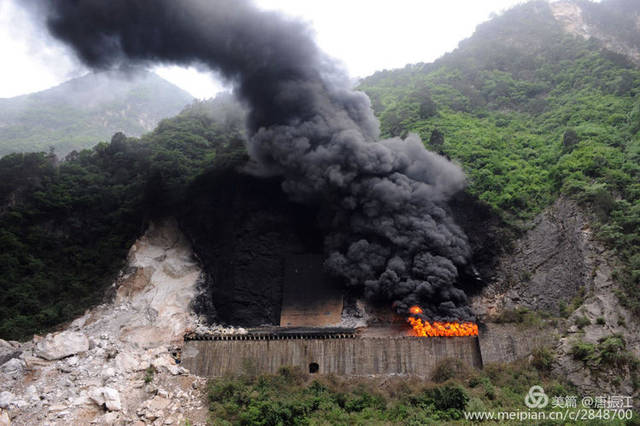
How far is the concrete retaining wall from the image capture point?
81.9ft

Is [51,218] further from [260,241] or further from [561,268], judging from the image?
[561,268]

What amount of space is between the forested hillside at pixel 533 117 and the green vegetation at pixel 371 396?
7.49 metres

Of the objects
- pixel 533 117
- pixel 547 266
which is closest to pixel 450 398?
pixel 547 266

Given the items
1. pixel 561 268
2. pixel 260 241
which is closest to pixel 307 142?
pixel 260 241

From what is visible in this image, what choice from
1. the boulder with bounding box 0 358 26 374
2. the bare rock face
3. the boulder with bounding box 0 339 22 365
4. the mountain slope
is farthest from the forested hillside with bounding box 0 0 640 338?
the mountain slope

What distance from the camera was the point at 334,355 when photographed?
25.5 m

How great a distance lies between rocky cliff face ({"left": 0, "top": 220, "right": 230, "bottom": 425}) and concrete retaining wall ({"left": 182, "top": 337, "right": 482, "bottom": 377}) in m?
1.37

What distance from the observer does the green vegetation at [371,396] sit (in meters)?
21.0

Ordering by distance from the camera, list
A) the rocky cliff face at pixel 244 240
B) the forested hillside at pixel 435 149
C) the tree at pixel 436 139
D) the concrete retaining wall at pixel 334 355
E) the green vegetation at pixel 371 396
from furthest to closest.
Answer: the tree at pixel 436 139 < the rocky cliff face at pixel 244 240 < the forested hillside at pixel 435 149 < the concrete retaining wall at pixel 334 355 < the green vegetation at pixel 371 396

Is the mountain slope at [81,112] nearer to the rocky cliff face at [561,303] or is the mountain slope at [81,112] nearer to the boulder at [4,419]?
the boulder at [4,419]

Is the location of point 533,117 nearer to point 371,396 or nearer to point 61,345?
point 371,396

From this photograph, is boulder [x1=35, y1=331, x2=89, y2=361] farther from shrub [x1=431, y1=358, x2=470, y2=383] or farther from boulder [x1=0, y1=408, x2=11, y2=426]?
shrub [x1=431, y1=358, x2=470, y2=383]

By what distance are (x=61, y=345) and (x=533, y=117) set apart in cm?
4363

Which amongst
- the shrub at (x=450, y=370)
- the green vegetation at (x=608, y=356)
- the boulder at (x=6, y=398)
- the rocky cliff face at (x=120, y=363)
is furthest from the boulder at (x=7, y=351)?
the green vegetation at (x=608, y=356)
